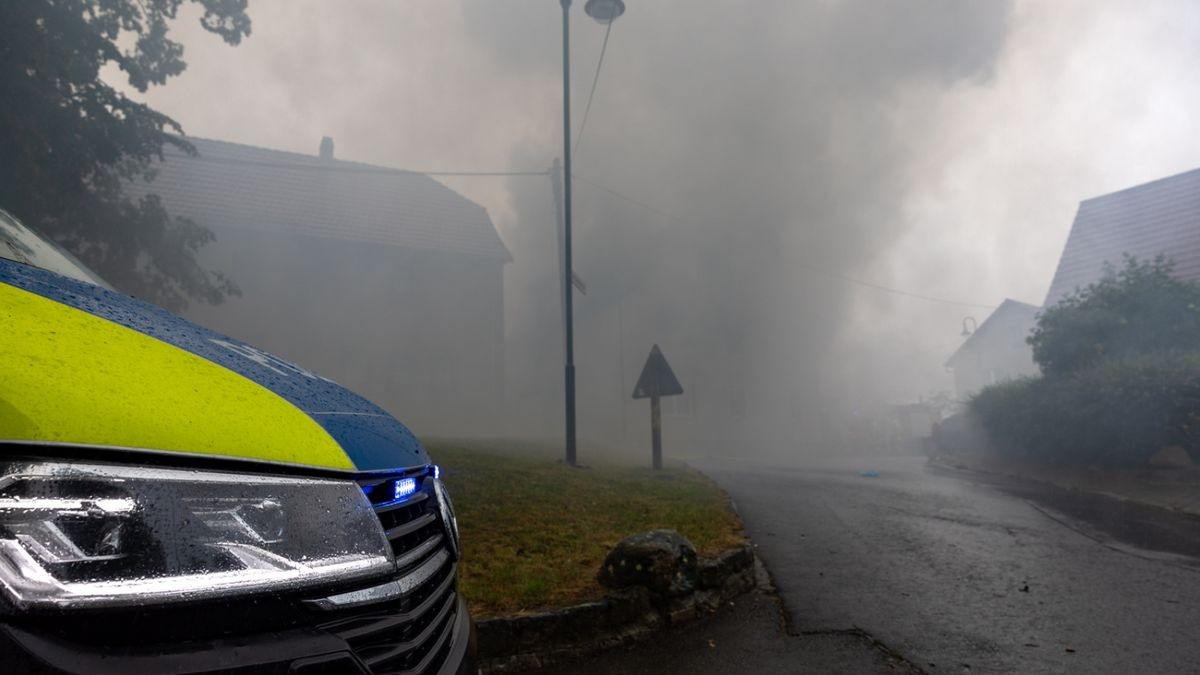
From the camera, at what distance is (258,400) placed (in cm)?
130

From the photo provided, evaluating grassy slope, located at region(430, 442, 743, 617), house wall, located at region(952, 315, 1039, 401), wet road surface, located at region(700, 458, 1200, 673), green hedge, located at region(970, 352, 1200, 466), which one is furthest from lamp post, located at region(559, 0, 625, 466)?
house wall, located at region(952, 315, 1039, 401)

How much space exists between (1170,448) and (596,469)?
7850mm

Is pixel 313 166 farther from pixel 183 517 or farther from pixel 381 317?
pixel 183 517

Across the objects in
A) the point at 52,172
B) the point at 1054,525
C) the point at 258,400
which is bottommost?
the point at 1054,525

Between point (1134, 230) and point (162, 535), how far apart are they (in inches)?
1005

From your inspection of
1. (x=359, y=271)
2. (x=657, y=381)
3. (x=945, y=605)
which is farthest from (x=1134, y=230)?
(x=359, y=271)

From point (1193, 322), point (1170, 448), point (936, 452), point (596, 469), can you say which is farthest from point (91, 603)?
point (936, 452)

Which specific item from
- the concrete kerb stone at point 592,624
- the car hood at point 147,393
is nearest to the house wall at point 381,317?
the concrete kerb stone at point 592,624

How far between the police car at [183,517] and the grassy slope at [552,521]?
2191mm

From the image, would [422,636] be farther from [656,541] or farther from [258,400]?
[656,541]

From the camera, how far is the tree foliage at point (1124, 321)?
474 inches

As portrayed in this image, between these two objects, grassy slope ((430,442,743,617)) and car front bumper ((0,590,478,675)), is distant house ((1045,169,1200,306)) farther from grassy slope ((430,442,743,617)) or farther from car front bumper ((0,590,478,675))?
car front bumper ((0,590,478,675))

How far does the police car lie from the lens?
0.84 meters

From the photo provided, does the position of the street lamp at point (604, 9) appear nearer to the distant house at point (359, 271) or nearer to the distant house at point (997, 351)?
the distant house at point (359, 271)
